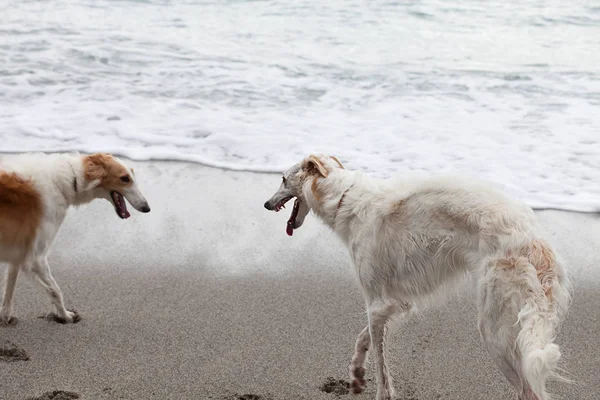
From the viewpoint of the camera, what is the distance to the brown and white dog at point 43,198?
15.4ft

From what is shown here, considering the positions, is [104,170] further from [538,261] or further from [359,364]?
[538,261]

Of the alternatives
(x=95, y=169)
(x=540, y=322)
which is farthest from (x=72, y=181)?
(x=540, y=322)

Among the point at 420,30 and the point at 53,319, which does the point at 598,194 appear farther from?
the point at 420,30

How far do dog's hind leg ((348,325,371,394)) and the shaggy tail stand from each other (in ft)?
3.16

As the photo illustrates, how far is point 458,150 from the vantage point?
26.3 feet

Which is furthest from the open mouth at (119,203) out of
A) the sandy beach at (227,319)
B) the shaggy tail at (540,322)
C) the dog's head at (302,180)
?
the shaggy tail at (540,322)

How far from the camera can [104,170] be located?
504cm

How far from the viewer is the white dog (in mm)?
3494

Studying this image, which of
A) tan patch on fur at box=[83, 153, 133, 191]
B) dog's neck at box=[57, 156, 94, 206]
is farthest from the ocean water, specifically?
dog's neck at box=[57, 156, 94, 206]

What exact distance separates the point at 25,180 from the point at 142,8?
9.86 meters

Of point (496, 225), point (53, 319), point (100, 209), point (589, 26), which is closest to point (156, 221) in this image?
point (100, 209)

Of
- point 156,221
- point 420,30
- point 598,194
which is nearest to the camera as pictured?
point 156,221

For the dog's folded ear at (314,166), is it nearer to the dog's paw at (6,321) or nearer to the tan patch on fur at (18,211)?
the tan patch on fur at (18,211)

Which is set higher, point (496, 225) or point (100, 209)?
point (496, 225)
